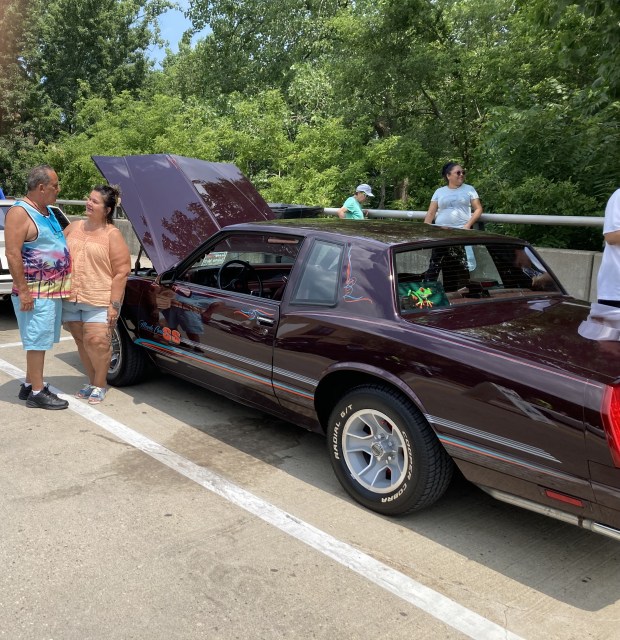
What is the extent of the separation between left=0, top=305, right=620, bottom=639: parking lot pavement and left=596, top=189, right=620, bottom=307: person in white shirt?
1697 mm

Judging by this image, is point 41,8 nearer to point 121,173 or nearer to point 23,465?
point 121,173

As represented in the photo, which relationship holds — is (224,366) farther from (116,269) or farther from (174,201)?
(174,201)

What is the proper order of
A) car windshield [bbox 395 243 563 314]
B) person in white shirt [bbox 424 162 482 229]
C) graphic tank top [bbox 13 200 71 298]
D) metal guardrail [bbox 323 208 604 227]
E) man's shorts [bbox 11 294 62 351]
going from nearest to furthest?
1. car windshield [bbox 395 243 563 314]
2. graphic tank top [bbox 13 200 71 298]
3. man's shorts [bbox 11 294 62 351]
4. metal guardrail [bbox 323 208 604 227]
5. person in white shirt [bbox 424 162 482 229]

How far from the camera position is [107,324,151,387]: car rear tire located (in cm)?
561

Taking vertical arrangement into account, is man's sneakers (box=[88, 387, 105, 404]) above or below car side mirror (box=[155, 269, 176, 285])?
below

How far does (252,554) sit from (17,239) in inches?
117

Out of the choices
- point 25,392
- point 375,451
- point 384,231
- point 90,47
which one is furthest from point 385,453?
point 90,47

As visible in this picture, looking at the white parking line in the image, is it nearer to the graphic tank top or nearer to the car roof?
the graphic tank top

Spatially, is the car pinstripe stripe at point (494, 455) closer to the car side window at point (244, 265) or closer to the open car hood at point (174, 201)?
the car side window at point (244, 265)

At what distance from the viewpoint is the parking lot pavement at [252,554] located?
106 inches

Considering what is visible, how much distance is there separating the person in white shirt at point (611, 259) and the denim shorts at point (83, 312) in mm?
3668

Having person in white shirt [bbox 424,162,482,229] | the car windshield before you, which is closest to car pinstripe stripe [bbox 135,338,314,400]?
the car windshield

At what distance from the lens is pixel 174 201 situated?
19.7 feet

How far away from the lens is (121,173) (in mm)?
5871
